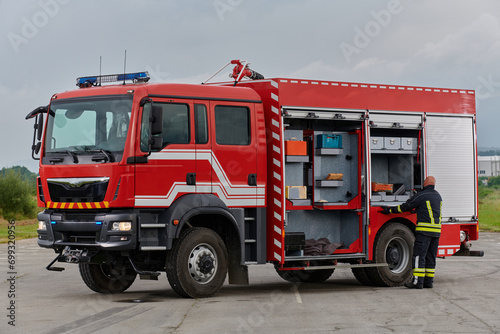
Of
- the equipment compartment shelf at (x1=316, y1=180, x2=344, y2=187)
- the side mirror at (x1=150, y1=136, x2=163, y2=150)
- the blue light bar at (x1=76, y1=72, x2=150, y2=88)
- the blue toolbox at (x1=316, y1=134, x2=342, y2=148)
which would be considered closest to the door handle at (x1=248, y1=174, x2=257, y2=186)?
the equipment compartment shelf at (x1=316, y1=180, x2=344, y2=187)

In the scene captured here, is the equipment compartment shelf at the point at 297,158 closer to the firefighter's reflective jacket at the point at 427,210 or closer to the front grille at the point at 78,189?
the firefighter's reflective jacket at the point at 427,210

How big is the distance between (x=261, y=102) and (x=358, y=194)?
262 cm

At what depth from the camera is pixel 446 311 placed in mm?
10984

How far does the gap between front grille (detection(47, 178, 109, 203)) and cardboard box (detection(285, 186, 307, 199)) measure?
322 centimetres

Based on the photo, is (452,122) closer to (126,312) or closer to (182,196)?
(182,196)

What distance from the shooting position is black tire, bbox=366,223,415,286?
14.6 m

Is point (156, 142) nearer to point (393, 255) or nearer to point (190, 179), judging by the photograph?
point (190, 179)

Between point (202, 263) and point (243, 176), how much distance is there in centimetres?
152

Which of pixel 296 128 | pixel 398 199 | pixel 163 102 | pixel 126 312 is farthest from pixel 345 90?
pixel 126 312

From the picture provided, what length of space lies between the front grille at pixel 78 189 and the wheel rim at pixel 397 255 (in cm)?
567

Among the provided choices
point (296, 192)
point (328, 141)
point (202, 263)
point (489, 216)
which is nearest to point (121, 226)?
point (202, 263)

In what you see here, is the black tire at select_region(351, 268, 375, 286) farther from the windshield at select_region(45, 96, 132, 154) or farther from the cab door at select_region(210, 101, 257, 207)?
the windshield at select_region(45, 96, 132, 154)

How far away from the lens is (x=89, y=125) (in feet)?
39.8

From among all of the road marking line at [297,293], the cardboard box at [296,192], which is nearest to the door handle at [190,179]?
the cardboard box at [296,192]
